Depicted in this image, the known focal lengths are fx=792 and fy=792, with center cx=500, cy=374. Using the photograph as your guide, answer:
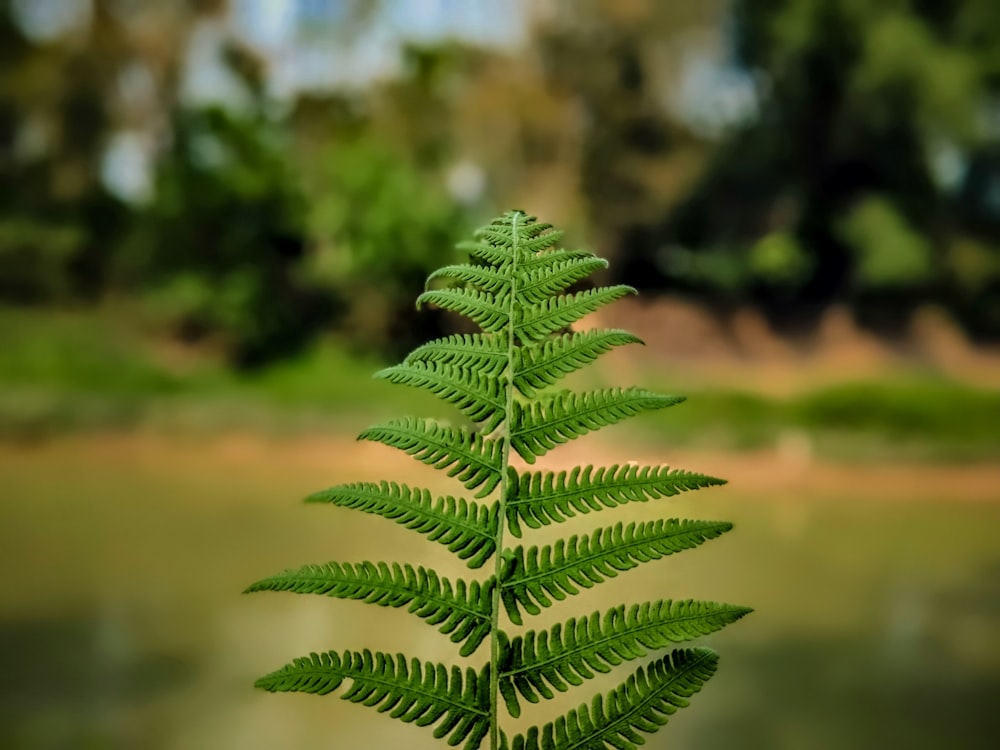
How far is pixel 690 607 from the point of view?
47 cm

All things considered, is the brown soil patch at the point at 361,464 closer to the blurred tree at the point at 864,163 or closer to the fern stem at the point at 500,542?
the blurred tree at the point at 864,163

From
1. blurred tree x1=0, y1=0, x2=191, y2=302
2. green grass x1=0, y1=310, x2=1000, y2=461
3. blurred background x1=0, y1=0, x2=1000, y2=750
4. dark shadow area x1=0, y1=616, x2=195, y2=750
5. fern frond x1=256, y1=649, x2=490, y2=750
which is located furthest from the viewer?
blurred tree x1=0, y1=0, x2=191, y2=302

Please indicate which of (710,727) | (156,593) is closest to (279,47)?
(156,593)

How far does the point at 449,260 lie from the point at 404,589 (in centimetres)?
105

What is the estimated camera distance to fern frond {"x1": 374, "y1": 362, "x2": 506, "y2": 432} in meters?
0.49

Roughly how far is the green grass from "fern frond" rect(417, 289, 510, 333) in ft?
3.67

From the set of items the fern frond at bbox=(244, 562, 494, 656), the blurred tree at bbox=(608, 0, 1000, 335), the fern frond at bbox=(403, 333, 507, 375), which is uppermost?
the blurred tree at bbox=(608, 0, 1000, 335)

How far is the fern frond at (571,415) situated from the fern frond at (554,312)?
4 cm

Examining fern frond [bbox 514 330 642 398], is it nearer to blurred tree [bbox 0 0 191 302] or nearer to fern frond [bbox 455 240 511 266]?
fern frond [bbox 455 240 511 266]

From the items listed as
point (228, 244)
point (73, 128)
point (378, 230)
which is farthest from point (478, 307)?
Answer: point (73, 128)

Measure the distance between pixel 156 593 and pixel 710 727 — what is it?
106 centimetres

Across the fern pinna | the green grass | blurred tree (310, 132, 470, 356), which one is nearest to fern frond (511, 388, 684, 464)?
the fern pinna

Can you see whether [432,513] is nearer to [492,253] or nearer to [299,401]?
[492,253]

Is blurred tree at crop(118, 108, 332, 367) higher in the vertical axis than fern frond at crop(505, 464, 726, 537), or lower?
higher
